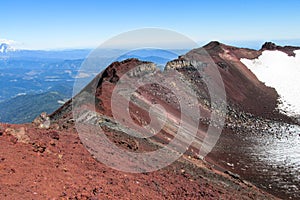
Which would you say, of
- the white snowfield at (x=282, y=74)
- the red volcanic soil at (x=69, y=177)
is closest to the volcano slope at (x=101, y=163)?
the red volcanic soil at (x=69, y=177)

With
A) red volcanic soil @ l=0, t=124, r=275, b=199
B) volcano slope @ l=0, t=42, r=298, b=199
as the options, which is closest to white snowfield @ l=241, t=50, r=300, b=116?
volcano slope @ l=0, t=42, r=298, b=199

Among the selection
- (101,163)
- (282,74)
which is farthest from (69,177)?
(282,74)

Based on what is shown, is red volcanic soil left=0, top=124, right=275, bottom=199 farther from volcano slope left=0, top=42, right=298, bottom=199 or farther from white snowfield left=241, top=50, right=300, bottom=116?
white snowfield left=241, top=50, right=300, bottom=116

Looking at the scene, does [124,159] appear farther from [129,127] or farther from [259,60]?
[259,60]

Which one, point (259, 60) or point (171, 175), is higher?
point (259, 60)

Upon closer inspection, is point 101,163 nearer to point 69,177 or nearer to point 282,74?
point 69,177

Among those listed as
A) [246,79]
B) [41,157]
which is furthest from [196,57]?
[41,157]
